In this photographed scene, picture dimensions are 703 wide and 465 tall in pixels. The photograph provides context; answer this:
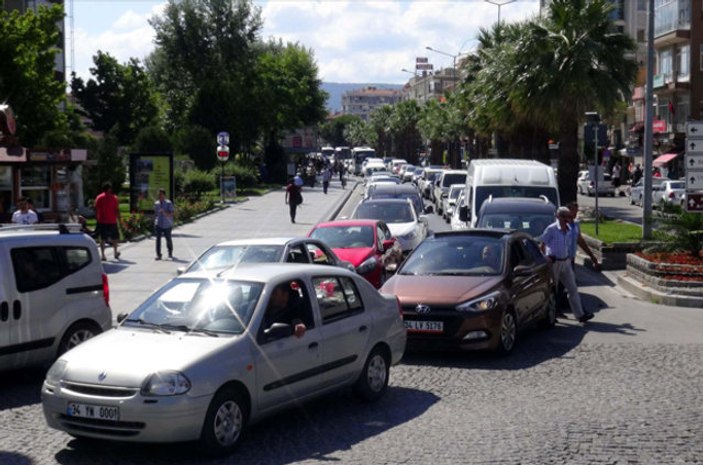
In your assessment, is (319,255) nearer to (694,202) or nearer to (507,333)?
(507,333)

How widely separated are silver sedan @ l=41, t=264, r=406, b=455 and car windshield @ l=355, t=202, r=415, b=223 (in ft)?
43.4

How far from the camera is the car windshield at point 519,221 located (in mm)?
19312

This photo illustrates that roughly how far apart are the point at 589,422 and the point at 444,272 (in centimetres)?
455

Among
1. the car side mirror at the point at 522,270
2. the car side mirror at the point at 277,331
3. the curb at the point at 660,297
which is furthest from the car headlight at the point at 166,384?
the curb at the point at 660,297

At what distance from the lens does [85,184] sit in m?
41.8

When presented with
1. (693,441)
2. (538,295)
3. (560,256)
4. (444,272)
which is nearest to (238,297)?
(693,441)

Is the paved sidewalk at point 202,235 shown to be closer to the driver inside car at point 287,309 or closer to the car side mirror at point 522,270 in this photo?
the car side mirror at point 522,270

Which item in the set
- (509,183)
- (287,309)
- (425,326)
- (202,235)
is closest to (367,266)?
(425,326)

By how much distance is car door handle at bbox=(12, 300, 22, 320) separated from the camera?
1062 cm

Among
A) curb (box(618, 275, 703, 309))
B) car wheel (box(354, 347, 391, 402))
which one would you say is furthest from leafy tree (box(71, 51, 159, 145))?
car wheel (box(354, 347, 391, 402))

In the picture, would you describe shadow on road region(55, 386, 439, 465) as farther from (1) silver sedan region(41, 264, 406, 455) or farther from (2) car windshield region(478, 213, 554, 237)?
(2) car windshield region(478, 213, 554, 237)

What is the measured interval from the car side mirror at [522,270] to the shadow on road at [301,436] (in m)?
3.31

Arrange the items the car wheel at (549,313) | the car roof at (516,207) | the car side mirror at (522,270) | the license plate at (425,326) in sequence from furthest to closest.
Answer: the car roof at (516,207), the car wheel at (549,313), the car side mirror at (522,270), the license plate at (425,326)

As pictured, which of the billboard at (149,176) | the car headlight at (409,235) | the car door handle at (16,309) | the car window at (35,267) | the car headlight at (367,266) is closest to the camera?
the car door handle at (16,309)
